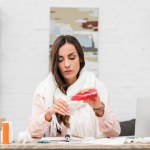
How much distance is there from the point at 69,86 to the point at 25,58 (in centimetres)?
193

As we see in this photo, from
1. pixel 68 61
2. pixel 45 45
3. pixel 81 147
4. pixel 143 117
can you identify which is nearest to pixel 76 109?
pixel 68 61

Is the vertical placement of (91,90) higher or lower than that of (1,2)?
lower

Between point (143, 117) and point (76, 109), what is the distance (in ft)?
1.79

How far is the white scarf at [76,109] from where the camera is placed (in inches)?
110

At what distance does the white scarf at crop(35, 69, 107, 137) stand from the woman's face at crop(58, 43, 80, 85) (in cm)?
8

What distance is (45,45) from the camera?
15.7ft

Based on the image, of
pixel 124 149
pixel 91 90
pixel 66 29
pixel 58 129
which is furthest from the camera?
pixel 66 29

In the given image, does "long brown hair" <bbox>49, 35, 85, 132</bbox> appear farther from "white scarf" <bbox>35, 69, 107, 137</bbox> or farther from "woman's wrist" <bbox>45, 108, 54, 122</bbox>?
"woman's wrist" <bbox>45, 108, 54, 122</bbox>

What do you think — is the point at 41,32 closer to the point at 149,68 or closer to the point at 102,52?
the point at 102,52

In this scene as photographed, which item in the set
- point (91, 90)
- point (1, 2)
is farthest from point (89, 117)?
point (1, 2)

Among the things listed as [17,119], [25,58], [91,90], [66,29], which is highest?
[66,29]

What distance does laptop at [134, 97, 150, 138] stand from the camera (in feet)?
8.19

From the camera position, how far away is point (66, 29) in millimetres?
4766

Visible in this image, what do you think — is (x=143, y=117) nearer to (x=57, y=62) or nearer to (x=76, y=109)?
(x=76, y=109)
